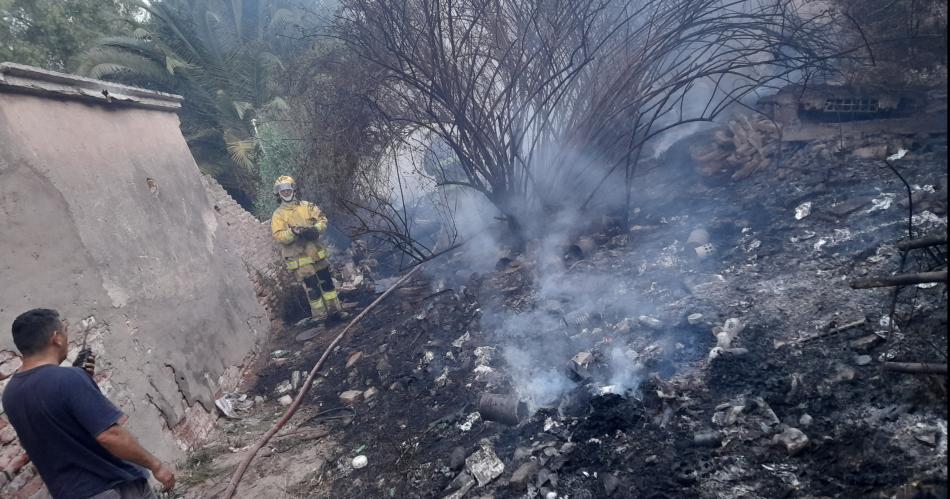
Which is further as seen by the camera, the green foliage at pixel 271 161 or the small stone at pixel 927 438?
the green foliage at pixel 271 161

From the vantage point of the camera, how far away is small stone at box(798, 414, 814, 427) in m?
2.88

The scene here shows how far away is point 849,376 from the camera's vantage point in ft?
10.2

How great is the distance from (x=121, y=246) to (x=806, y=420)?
5765mm

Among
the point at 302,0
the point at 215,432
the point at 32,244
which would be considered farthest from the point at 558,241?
the point at 302,0

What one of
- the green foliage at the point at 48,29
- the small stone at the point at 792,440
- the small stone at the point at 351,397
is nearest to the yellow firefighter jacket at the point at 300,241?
the small stone at the point at 351,397

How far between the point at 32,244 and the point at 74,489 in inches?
80.7

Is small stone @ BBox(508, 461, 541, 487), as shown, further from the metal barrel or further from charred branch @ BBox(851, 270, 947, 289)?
charred branch @ BBox(851, 270, 947, 289)

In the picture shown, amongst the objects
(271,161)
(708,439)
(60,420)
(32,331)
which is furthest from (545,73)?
(271,161)

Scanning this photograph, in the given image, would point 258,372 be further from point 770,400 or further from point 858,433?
point 858,433

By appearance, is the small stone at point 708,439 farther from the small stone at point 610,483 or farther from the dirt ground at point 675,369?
the small stone at point 610,483

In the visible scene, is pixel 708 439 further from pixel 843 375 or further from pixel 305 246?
pixel 305 246

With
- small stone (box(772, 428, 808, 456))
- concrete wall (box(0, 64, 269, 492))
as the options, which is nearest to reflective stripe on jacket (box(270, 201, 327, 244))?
concrete wall (box(0, 64, 269, 492))

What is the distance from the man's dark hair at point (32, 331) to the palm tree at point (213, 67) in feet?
31.8

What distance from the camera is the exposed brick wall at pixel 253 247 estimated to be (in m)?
7.65
